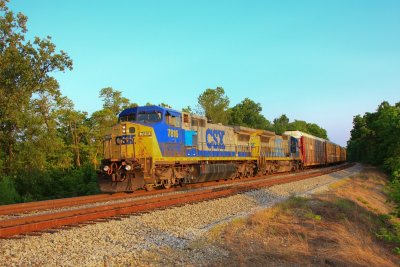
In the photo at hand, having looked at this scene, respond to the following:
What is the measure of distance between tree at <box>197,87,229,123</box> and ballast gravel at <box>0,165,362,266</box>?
68669 millimetres

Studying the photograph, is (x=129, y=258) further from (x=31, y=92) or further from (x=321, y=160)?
(x=321, y=160)

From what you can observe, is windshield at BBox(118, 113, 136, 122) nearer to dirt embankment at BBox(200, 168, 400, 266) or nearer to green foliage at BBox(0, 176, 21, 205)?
dirt embankment at BBox(200, 168, 400, 266)

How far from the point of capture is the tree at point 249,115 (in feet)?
297

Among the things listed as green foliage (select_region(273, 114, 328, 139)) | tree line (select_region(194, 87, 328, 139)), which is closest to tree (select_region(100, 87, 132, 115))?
tree line (select_region(194, 87, 328, 139))

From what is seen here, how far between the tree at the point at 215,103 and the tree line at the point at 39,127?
106 ft

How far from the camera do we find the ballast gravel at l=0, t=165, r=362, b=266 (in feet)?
19.7

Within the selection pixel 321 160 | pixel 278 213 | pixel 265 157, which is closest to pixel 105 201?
pixel 278 213

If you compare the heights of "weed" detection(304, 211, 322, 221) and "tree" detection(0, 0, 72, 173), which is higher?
"tree" detection(0, 0, 72, 173)

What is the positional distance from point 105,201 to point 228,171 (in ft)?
32.9

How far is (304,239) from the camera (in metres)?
7.71

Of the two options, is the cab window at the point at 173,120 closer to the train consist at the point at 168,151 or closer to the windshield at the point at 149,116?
the train consist at the point at 168,151

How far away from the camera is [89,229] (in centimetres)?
841

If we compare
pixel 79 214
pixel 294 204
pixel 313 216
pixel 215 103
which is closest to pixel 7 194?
pixel 79 214

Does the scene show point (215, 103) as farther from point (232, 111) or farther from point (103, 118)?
point (103, 118)
